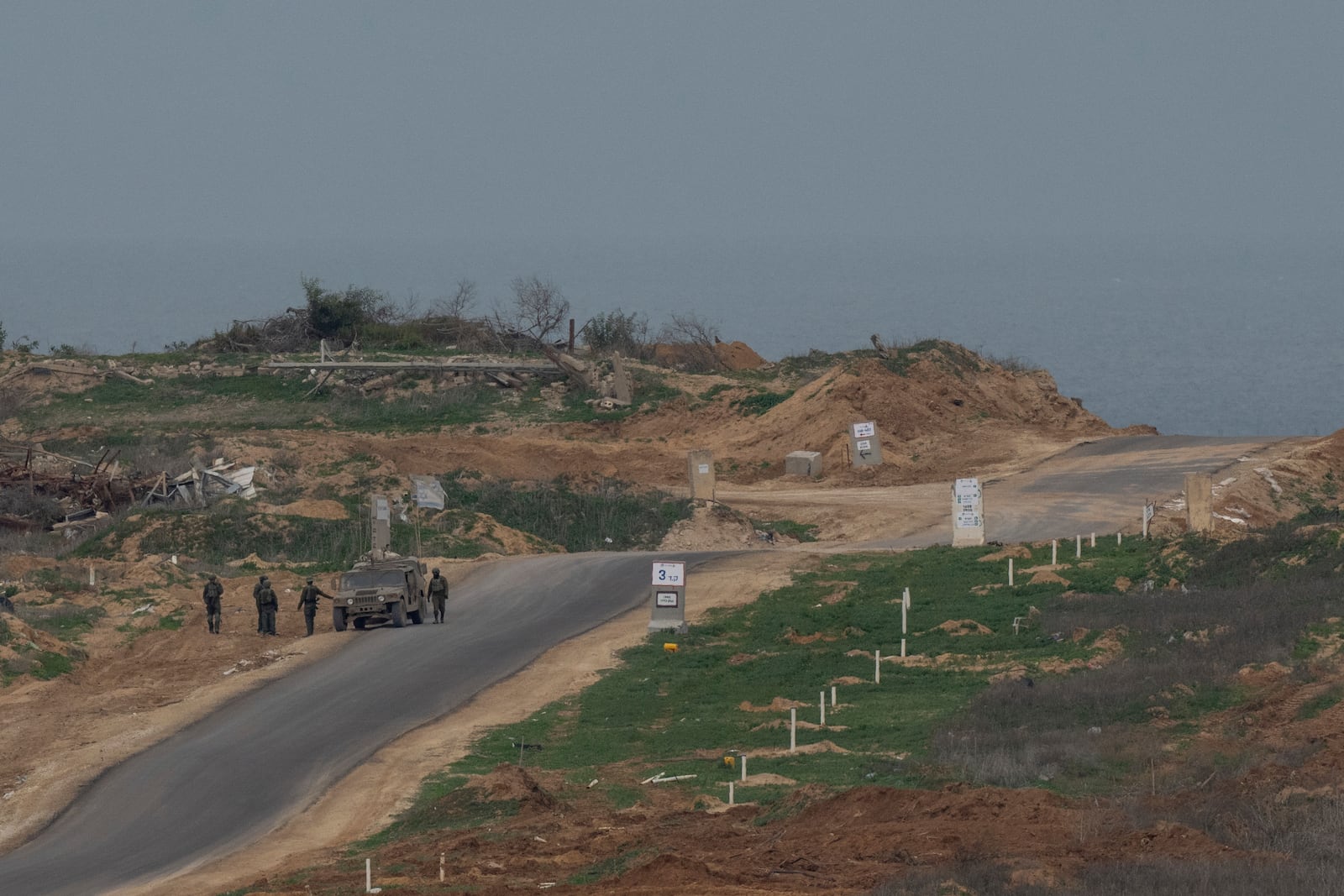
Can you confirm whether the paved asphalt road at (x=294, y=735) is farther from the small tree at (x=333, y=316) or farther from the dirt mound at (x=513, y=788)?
the small tree at (x=333, y=316)

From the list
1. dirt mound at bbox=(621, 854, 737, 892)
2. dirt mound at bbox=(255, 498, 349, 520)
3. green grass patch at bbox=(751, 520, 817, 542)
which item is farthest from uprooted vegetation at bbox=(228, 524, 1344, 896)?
dirt mound at bbox=(255, 498, 349, 520)

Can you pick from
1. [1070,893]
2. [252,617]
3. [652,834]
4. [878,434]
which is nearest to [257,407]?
[878,434]

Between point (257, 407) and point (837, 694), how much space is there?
47560 mm

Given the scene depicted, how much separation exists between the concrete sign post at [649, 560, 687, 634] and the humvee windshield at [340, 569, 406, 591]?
18.3 feet

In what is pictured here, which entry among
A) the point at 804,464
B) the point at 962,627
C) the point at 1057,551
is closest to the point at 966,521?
the point at 1057,551

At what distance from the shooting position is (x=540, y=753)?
29.8 m

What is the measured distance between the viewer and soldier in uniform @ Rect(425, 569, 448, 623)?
3997cm

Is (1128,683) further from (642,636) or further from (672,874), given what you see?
(642,636)

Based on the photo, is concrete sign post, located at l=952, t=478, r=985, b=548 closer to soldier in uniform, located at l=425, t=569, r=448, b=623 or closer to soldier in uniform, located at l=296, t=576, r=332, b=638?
soldier in uniform, located at l=425, t=569, r=448, b=623

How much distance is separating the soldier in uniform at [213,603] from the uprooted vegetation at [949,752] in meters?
9.39

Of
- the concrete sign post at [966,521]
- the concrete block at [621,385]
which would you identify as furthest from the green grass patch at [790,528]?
the concrete block at [621,385]

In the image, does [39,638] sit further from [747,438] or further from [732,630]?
[747,438]

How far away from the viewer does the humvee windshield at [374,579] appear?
40.0 metres

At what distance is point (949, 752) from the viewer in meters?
26.1
